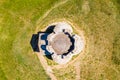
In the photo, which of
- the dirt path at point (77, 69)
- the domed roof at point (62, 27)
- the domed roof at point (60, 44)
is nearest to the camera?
the domed roof at point (60, 44)

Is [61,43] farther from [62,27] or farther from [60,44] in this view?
[62,27]

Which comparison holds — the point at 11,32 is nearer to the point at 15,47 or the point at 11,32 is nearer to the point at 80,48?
the point at 15,47

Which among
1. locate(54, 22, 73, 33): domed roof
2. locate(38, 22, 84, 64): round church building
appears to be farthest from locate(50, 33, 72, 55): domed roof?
locate(54, 22, 73, 33): domed roof

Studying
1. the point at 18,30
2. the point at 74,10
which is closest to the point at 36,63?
the point at 18,30

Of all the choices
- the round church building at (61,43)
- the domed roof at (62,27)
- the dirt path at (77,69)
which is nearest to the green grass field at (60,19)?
the dirt path at (77,69)

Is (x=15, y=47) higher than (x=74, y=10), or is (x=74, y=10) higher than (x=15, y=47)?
(x=74, y=10)

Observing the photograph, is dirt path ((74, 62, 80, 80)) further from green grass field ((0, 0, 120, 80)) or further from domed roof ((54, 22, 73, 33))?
domed roof ((54, 22, 73, 33))

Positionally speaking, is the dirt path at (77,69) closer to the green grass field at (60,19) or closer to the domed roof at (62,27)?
the green grass field at (60,19)
